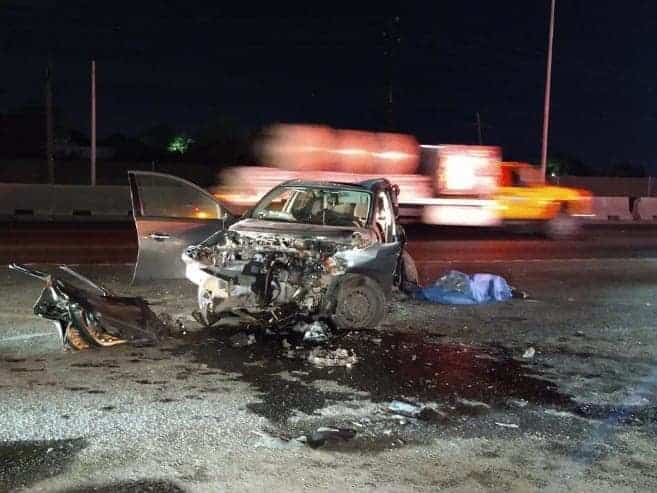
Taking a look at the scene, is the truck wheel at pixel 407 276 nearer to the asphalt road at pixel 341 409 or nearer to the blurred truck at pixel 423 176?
the asphalt road at pixel 341 409

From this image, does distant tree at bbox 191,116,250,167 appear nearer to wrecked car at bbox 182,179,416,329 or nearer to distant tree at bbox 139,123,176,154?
distant tree at bbox 139,123,176,154

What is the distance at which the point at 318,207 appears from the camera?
1030cm

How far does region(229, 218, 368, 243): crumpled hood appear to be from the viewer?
29.8 ft

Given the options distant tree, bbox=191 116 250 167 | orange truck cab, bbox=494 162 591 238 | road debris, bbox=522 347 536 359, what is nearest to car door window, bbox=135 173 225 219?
road debris, bbox=522 347 536 359

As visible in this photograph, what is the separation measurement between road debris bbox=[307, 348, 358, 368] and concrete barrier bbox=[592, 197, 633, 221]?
2677 cm

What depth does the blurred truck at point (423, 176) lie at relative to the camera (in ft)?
79.4

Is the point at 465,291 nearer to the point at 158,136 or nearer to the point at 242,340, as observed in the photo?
the point at 242,340

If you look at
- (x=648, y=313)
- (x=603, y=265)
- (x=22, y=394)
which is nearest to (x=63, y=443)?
(x=22, y=394)

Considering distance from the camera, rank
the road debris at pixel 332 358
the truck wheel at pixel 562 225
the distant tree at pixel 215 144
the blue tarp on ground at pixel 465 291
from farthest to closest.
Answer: the distant tree at pixel 215 144 < the truck wheel at pixel 562 225 < the blue tarp on ground at pixel 465 291 < the road debris at pixel 332 358

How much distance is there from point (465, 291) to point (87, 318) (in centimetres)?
571

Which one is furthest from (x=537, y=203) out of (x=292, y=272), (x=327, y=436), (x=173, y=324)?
(x=327, y=436)

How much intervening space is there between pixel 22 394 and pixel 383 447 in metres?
3.06

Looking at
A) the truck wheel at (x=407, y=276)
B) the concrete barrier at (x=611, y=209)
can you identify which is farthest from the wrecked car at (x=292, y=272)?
the concrete barrier at (x=611, y=209)

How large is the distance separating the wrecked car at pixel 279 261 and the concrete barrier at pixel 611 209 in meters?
25.0
